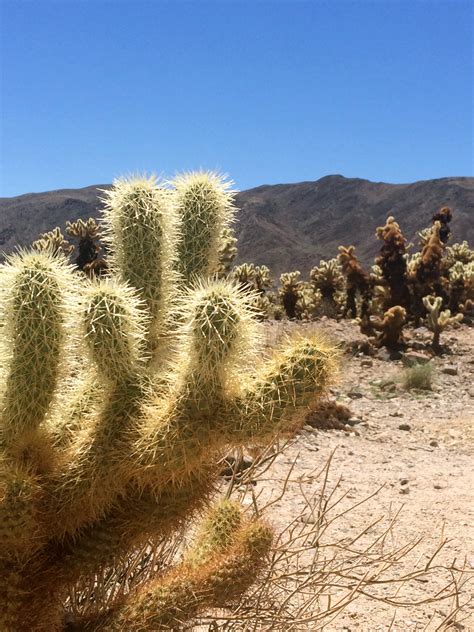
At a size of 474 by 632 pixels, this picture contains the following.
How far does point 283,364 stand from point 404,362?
8682 mm

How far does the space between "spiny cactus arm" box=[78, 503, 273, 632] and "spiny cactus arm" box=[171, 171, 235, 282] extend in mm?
1093

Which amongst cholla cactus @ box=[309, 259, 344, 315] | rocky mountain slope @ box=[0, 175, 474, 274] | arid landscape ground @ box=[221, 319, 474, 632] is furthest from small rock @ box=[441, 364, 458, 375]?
rocky mountain slope @ box=[0, 175, 474, 274]

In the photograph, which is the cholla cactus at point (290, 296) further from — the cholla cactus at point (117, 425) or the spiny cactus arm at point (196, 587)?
the cholla cactus at point (117, 425)

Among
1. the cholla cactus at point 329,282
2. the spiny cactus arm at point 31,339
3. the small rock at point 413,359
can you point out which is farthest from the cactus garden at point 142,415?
the cholla cactus at point 329,282

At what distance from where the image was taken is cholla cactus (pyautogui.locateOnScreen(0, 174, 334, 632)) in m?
1.97

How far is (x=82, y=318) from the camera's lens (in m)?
2.01

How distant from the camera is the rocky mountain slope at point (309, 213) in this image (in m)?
48.2

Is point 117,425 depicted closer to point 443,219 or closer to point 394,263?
point 394,263

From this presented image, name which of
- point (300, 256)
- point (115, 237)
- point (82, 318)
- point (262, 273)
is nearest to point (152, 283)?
point (115, 237)

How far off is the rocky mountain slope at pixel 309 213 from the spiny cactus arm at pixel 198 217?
41467mm

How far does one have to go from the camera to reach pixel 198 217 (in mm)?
2750

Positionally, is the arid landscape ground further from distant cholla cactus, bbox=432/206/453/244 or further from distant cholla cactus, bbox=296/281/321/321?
distant cholla cactus, bbox=432/206/453/244

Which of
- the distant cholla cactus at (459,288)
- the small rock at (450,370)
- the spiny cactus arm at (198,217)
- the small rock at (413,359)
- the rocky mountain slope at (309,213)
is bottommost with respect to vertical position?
the small rock at (450,370)

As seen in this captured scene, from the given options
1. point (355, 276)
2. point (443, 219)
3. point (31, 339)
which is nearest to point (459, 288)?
point (443, 219)
